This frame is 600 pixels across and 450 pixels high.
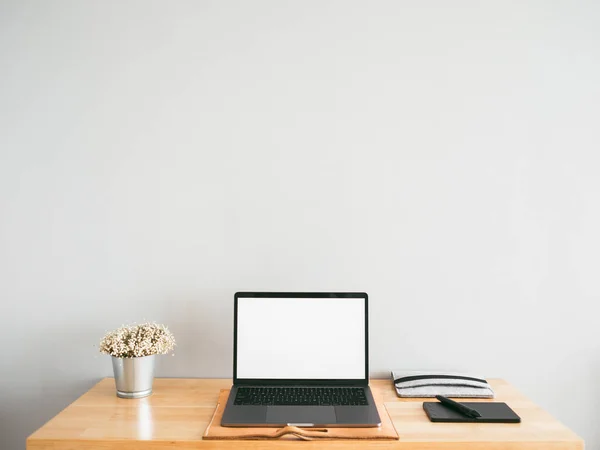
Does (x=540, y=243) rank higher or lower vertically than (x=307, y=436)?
higher

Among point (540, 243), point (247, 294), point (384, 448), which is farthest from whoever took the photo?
point (540, 243)

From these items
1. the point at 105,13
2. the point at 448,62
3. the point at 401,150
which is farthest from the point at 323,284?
the point at 105,13

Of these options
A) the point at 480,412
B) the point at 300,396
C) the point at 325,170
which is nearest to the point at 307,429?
the point at 300,396

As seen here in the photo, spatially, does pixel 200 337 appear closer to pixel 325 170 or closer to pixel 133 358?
pixel 133 358

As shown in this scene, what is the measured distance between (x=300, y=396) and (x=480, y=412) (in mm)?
501

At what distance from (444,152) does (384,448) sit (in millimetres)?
1001

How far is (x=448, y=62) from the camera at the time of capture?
1895mm

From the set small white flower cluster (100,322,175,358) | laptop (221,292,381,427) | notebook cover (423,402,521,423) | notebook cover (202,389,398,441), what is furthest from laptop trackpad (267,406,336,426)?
small white flower cluster (100,322,175,358)

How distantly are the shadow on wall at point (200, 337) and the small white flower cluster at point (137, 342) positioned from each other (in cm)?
15

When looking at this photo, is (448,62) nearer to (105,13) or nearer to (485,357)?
(485,357)

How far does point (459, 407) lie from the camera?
4.98ft

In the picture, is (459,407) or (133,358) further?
(133,358)

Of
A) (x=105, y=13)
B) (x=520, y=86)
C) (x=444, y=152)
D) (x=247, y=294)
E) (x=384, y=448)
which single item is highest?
(x=105, y=13)

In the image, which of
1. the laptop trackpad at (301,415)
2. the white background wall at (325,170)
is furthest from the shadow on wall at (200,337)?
the laptop trackpad at (301,415)
